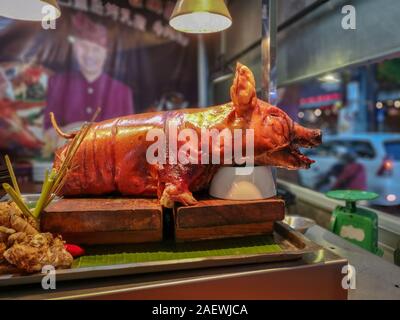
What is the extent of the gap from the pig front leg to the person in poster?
10.3 ft

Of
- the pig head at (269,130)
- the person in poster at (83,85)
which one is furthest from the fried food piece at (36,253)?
the person in poster at (83,85)

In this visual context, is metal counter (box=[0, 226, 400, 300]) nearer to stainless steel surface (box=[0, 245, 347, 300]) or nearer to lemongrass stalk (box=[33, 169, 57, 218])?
stainless steel surface (box=[0, 245, 347, 300])

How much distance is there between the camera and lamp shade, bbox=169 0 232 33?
173cm

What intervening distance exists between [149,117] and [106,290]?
0.63 metres

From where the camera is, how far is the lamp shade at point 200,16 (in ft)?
5.67

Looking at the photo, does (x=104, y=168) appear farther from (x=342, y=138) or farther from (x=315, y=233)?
(x=342, y=138)

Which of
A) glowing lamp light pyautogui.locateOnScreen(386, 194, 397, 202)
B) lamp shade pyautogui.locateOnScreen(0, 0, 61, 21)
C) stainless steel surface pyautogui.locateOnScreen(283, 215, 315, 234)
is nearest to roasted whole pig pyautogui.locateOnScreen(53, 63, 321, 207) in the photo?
stainless steel surface pyautogui.locateOnScreen(283, 215, 315, 234)

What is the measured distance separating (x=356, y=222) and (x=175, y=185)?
1.12 meters

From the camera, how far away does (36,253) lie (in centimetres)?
88

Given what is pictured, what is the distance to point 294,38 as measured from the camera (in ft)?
9.21

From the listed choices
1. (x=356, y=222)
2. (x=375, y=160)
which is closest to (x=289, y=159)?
(x=356, y=222)

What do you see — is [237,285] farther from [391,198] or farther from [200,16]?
[391,198]

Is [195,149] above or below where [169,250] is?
above

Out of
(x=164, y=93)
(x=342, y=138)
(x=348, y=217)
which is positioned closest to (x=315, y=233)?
(x=348, y=217)
